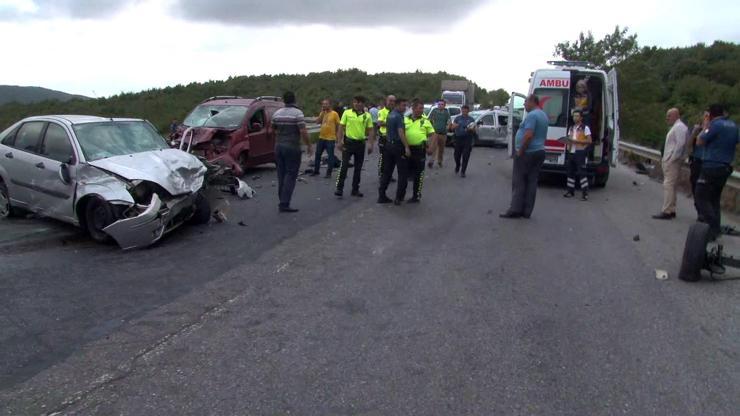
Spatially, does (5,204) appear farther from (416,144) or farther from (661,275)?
(661,275)

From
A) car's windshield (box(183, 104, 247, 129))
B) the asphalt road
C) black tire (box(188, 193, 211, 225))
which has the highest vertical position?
car's windshield (box(183, 104, 247, 129))

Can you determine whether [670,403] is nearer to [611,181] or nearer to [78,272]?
[78,272]

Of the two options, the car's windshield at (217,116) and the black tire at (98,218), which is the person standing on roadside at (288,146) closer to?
the black tire at (98,218)

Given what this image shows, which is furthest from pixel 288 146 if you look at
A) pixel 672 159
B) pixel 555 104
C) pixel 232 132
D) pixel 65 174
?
pixel 555 104

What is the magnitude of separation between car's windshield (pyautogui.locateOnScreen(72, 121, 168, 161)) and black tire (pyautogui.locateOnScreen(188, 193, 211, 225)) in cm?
99

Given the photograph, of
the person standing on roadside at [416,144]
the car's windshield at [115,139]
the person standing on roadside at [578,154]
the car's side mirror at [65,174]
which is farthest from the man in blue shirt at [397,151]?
A: the car's side mirror at [65,174]

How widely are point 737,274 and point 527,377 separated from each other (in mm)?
4022

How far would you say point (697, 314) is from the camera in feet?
18.1

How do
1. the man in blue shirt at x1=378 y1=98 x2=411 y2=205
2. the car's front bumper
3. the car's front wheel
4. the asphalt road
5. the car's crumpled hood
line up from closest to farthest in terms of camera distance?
the asphalt road
the car's front bumper
the car's crumpled hood
the car's front wheel
the man in blue shirt at x1=378 y1=98 x2=411 y2=205

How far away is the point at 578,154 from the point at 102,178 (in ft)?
29.1

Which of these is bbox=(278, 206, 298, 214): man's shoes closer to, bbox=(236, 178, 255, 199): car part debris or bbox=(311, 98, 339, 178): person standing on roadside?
bbox=(236, 178, 255, 199): car part debris

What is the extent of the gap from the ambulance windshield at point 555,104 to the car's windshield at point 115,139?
858 centimetres

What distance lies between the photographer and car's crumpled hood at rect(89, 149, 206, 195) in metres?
7.71

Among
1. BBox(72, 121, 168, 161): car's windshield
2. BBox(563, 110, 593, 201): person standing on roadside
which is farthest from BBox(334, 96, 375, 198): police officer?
BBox(563, 110, 593, 201): person standing on roadside
